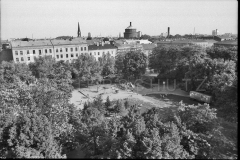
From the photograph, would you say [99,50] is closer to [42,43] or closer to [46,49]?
[46,49]

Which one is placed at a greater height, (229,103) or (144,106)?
(229,103)

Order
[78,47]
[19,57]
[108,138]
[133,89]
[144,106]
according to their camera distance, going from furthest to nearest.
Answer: [78,47] < [19,57] < [133,89] < [144,106] < [108,138]

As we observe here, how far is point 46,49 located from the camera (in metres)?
60.4

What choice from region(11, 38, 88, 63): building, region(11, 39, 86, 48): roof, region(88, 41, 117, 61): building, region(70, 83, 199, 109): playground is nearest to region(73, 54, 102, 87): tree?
region(70, 83, 199, 109): playground

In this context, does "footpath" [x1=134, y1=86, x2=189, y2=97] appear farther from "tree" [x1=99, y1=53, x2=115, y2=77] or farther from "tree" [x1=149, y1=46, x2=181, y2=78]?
"tree" [x1=99, y1=53, x2=115, y2=77]

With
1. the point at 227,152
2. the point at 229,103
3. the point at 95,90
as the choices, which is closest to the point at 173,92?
the point at 95,90

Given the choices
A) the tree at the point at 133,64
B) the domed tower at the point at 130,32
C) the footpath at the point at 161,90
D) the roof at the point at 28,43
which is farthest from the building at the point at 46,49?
the domed tower at the point at 130,32

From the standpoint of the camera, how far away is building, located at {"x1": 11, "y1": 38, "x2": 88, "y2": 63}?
186 ft

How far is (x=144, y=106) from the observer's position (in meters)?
30.3

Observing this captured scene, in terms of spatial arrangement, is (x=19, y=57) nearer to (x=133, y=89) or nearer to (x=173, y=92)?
(x=133, y=89)

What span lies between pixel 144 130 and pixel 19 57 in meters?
53.5

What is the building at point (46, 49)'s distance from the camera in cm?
5656

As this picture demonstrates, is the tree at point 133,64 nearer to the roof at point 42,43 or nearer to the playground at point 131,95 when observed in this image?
the playground at point 131,95

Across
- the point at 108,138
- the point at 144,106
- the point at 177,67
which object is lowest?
the point at 144,106
